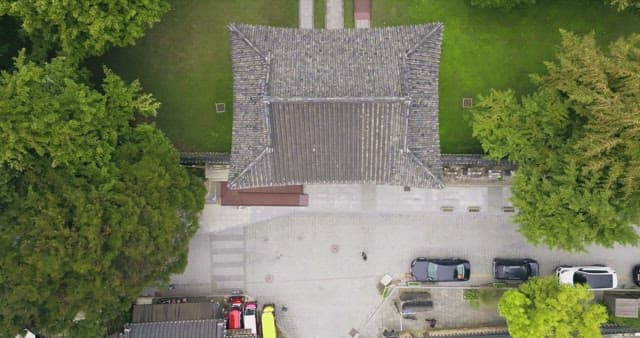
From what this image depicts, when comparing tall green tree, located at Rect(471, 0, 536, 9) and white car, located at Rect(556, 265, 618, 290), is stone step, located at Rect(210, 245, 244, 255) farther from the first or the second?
tall green tree, located at Rect(471, 0, 536, 9)

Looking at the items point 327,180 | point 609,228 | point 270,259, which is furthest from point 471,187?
point 270,259

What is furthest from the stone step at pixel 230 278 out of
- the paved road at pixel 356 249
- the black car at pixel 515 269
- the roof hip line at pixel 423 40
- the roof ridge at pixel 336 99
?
the roof hip line at pixel 423 40

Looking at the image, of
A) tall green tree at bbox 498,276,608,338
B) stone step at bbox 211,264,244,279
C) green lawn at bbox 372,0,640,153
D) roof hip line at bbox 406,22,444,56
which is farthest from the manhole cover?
stone step at bbox 211,264,244,279

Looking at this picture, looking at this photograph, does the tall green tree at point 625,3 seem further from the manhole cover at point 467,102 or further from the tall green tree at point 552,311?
the tall green tree at point 552,311

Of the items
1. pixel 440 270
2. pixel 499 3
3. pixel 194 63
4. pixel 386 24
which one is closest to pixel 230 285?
pixel 440 270

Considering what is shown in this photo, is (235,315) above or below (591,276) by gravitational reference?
below

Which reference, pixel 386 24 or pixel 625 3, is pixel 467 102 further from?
pixel 625 3

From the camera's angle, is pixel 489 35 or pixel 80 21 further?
pixel 489 35
